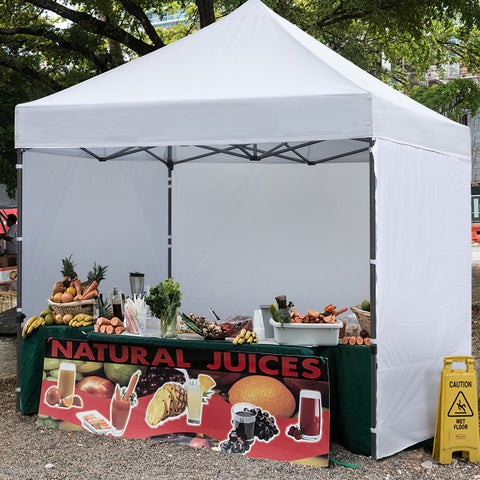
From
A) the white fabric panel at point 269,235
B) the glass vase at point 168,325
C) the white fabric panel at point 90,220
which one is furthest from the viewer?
the white fabric panel at point 269,235

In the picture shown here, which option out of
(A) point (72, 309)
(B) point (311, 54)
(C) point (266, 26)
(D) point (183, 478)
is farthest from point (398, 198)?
(A) point (72, 309)

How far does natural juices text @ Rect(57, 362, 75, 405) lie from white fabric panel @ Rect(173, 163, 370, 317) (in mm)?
2842

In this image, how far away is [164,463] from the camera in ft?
14.6

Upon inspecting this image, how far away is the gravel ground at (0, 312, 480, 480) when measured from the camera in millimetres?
4270

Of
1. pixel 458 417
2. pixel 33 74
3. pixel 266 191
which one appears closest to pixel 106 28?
pixel 33 74

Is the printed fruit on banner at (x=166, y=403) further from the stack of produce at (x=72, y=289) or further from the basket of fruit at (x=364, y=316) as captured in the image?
the basket of fruit at (x=364, y=316)

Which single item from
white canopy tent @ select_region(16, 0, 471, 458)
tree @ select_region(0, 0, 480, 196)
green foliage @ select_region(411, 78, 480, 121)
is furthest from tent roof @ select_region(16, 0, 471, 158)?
green foliage @ select_region(411, 78, 480, 121)

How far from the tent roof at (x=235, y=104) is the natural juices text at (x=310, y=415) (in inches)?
68.5

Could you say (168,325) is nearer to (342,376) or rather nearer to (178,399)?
(178,399)

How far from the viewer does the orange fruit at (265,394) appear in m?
4.52

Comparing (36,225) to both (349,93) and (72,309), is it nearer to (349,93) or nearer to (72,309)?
(72,309)

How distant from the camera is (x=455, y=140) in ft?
17.5

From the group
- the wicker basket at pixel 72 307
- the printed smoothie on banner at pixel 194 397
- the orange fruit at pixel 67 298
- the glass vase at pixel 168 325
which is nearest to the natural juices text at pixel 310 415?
the printed smoothie on banner at pixel 194 397

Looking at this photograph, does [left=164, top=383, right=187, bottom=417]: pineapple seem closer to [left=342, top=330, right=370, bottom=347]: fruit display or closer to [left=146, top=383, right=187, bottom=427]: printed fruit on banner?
[left=146, top=383, right=187, bottom=427]: printed fruit on banner
